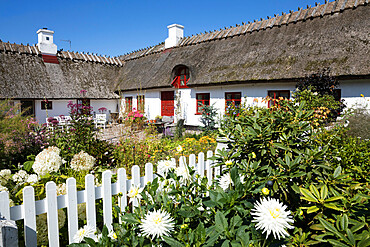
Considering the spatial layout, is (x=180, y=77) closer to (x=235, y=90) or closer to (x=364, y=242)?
(x=235, y=90)

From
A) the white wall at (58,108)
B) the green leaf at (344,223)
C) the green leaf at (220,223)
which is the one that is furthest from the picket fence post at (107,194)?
the white wall at (58,108)

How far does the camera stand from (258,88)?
9.98 metres

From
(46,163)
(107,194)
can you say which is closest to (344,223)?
(107,194)

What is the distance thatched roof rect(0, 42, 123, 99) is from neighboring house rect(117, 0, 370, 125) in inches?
105

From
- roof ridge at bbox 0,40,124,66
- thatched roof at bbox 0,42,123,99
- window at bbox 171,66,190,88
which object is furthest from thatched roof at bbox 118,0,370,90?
roof ridge at bbox 0,40,124,66

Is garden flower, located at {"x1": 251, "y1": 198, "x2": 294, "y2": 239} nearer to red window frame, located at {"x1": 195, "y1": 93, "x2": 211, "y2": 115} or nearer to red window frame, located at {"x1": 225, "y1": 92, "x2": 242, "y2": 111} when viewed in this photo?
red window frame, located at {"x1": 225, "y1": 92, "x2": 242, "y2": 111}

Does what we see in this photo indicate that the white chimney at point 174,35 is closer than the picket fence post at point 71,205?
No

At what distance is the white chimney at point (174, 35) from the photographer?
1544cm

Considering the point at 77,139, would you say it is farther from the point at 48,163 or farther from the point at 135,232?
the point at 135,232

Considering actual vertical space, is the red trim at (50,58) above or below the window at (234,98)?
above

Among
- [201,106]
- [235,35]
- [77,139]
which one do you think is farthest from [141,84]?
[77,139]

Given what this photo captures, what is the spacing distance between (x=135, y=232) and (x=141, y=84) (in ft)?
45.7

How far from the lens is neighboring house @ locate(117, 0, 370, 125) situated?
8.24 m

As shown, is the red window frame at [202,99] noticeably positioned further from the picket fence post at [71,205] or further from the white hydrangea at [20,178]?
the picket fence post at [71,205]
